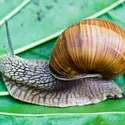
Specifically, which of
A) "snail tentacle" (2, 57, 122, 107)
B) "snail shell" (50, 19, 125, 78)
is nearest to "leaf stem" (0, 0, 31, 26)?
"snail tentacle" (2, 57, 122, 107)

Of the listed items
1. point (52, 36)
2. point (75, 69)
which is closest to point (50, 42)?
point (52, 36)

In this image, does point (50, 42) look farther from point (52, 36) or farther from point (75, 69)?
point (75, 69)

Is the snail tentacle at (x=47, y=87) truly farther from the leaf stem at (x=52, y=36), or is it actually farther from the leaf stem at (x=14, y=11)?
the leaf stem at (x=14, y=11)

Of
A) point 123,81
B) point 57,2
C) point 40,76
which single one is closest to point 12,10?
point 57,2

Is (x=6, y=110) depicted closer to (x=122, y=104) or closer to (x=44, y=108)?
(x=44, y=108)

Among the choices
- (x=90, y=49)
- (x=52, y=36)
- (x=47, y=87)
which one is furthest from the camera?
(x=52, y=36)

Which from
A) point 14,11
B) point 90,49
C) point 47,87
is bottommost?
point 47,87
